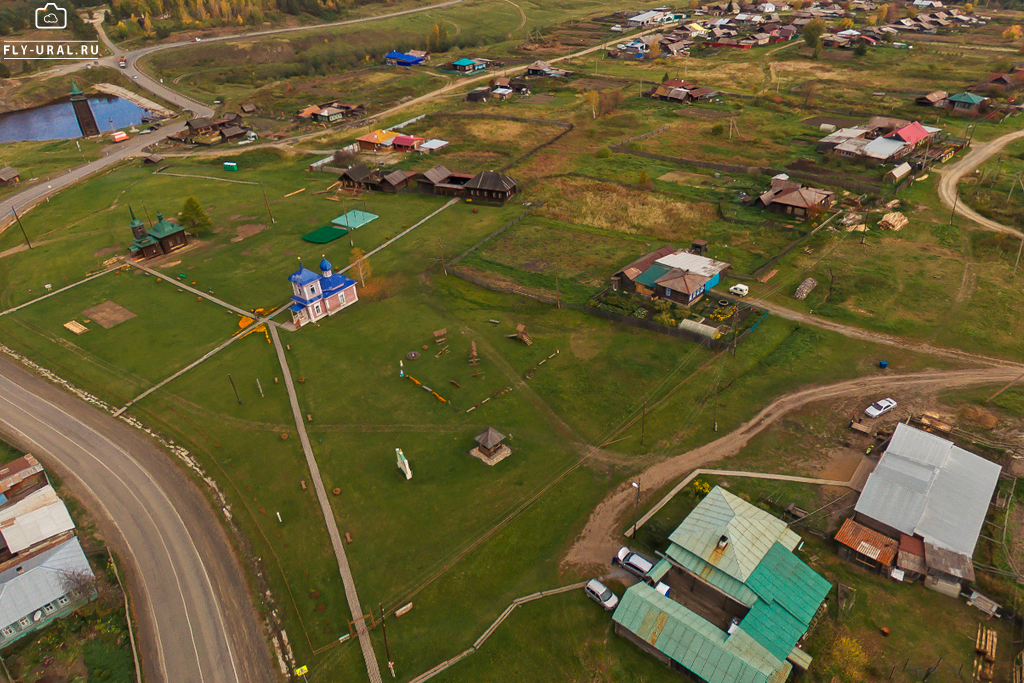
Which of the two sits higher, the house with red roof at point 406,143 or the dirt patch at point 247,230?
→ the house with red roof at point 406,143

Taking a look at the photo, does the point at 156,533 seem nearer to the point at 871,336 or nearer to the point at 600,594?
the point at 600,594

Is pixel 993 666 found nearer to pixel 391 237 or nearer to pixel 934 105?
pixel 391 237

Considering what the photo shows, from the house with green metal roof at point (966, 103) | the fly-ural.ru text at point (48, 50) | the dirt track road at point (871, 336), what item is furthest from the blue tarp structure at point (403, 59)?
the dirt track road at point (871, 336)

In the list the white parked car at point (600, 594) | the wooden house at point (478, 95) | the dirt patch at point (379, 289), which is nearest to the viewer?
the white parked car at point (600, 594)

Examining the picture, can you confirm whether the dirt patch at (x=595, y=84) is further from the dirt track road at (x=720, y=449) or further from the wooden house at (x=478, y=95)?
the dirt track road at (x=720, y=449)

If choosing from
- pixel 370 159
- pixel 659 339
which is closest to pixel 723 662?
pixel 659 339

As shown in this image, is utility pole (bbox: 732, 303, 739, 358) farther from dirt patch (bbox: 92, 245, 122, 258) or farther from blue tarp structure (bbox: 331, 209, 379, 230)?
dirt patch (bbox: 92, 245, 122, 258)

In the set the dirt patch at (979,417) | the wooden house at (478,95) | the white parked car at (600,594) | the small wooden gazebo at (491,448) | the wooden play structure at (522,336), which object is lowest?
the dirt patch at (979,417)

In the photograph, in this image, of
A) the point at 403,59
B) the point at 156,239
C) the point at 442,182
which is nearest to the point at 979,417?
the point at 442,182
